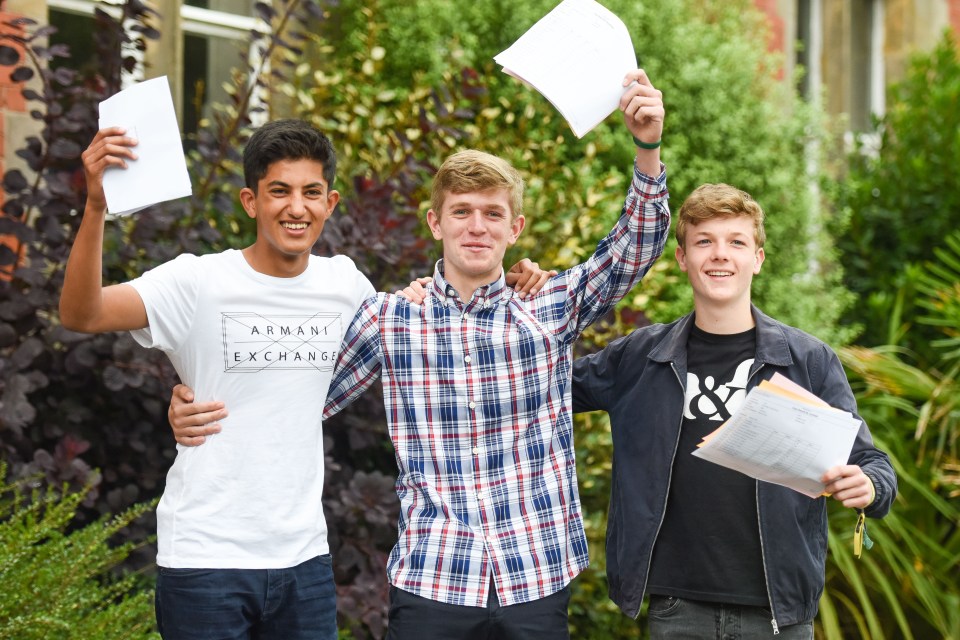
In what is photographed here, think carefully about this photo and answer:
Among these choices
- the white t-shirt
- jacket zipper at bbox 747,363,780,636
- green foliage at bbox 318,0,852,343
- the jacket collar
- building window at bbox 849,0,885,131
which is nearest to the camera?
the white t-shirt

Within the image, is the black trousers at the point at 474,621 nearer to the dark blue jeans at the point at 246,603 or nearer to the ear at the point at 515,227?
the dark blue jeans at the point at 246,603

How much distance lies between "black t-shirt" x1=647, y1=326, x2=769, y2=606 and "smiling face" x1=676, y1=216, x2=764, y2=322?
11 centimetres

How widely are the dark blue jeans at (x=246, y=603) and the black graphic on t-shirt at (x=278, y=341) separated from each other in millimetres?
498

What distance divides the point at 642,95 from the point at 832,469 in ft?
3.31

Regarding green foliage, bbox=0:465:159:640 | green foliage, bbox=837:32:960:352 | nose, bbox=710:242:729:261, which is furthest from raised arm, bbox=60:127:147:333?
green foliage, bbox=837:32:960:352

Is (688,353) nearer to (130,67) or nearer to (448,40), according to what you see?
(130,67)

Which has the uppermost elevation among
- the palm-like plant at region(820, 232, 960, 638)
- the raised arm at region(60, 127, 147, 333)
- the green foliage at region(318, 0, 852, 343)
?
the green foliage at region(318, 0, 852, 343)

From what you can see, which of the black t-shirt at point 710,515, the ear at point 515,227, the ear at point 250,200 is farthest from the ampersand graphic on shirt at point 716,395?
the ear at point 250,200

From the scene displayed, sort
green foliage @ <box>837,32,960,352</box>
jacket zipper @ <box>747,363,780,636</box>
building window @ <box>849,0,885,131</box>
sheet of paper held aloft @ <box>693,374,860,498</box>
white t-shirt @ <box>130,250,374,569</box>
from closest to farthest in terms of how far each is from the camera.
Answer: sheet of paper held aloft @ <box>693,374,860,498</box>, white t-shirt @ <box>130,250,374,569</box>, jacket zipper @ <box>747,363,780,636</box>, green foliage @ <box>837,32,960,352</box>, building window @ <box>849,0,885,131</box>

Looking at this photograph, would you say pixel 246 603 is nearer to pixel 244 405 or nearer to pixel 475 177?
pixel 244 405

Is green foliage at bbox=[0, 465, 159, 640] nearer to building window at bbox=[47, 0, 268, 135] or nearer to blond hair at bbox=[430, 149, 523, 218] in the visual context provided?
blond hair at bbox=[430, 149, 523, 218]

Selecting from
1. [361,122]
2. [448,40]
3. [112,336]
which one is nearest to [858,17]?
[448,40]

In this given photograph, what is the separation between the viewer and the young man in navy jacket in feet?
9.01

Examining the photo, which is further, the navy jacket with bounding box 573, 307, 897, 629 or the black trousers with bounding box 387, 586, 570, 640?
the navy jacket with bounding box 573, 307, 897, 629
